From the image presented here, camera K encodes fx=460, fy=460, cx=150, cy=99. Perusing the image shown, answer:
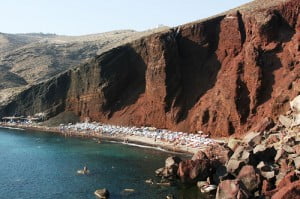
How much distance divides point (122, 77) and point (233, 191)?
89.5 m

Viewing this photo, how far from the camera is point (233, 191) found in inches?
2357

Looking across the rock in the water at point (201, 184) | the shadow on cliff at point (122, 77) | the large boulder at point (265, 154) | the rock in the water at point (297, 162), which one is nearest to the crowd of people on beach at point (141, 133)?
the shadow on cliff at point (122, 77)

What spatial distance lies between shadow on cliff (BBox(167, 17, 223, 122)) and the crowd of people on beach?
8690 millimetres

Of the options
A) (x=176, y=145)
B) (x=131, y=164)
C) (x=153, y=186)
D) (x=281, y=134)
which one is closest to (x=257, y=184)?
(x=153, y=186)

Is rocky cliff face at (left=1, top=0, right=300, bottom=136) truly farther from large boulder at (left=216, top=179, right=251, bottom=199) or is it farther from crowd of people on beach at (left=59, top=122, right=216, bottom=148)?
large boulder at (left=216, top=179, right=251, bottom=199)

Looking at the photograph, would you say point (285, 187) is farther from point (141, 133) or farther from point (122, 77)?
point (122, 77)

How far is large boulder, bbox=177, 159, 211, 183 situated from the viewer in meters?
74.6

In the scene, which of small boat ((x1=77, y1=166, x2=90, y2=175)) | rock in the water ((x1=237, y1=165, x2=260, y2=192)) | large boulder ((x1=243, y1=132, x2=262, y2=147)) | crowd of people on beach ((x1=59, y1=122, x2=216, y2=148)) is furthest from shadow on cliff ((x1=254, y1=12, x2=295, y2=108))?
small boat ((x1=77, y1=166, x2=90, y2=175))

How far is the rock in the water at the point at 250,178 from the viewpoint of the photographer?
211ft

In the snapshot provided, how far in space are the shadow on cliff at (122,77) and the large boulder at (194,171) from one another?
6719cm

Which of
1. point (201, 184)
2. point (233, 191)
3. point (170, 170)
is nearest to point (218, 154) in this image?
point (170, 170)

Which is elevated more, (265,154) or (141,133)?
(141,133)

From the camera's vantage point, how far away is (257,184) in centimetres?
6444

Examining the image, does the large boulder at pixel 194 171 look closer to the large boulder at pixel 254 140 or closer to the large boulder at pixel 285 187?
the large boulder at pixel 285 187
